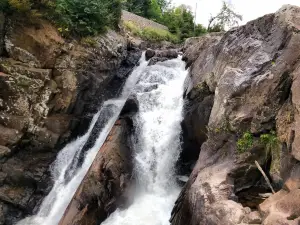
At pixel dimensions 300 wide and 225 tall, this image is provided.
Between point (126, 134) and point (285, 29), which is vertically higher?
point (285, 29)

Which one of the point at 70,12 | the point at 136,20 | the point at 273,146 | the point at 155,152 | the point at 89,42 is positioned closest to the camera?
the point at 273,146

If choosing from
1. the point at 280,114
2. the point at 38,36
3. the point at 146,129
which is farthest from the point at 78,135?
the point at 280,114

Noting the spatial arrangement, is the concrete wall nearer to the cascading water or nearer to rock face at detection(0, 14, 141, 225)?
rock face at detection(0, 14, 141, 225)

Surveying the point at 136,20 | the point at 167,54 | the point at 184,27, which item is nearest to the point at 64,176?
the point at 167,54

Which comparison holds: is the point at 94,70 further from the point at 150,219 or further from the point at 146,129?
the point at 150,219

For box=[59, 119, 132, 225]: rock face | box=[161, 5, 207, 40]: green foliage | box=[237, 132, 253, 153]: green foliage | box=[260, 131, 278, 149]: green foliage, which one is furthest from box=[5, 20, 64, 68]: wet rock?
box=[161, 5, 207, 40]: green foliage

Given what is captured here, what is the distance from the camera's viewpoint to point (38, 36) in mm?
15039

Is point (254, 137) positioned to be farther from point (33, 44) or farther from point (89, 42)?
point (33, 44)

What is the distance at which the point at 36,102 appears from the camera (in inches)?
569

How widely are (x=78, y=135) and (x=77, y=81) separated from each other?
2926mm

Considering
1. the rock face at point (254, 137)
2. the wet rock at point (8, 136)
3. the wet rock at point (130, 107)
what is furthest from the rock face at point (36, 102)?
the rock face at point (254, 137)

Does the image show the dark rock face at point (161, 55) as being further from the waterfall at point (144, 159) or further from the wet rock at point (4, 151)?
the wet rock at point (4, 151)

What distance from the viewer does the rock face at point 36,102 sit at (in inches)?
539

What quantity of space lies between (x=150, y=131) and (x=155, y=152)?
113 centimetres
